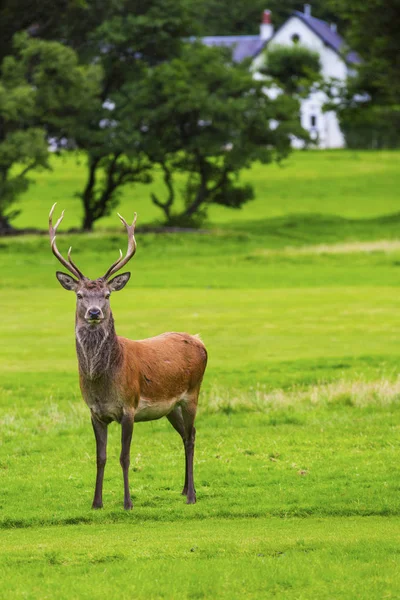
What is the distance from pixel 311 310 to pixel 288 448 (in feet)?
48.8

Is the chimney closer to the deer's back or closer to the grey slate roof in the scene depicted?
the grey slate roof

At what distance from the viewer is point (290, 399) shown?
19.0 m

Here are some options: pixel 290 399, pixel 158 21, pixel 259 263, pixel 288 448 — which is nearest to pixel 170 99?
pixel 158 21

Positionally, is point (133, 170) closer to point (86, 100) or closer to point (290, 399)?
point (86, 100)

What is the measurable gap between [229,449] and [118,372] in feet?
13.3

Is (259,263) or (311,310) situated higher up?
(311,310)

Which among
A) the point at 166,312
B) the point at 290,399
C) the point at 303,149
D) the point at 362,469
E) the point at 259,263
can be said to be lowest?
the point at 303,149

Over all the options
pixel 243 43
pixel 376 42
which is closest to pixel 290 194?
pixel 376 42

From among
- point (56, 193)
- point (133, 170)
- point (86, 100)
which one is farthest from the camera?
point (56, 193)

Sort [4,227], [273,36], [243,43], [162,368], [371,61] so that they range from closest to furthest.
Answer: [162,368] → [4,227] → [371,61] → [273,36] → [243,43]

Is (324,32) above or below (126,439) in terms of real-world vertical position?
below

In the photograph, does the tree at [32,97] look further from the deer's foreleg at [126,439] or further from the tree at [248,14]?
the tree at [248,14]

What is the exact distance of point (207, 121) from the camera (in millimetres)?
53594

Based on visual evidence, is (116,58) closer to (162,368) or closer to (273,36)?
(162,368)
